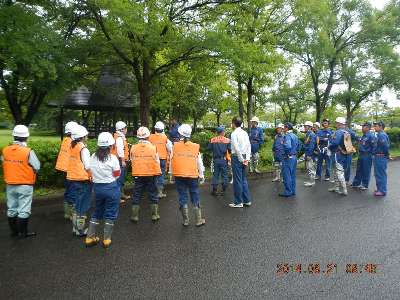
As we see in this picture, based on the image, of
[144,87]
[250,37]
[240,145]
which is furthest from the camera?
[250,37]

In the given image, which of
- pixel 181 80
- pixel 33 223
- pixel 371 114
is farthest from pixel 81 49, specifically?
pixel 371 114

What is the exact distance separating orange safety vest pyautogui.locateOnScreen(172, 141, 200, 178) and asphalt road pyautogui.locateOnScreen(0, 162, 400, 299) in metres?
1.00

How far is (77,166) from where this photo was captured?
5.90 m

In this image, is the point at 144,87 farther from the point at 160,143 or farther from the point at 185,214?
the point at 185,214

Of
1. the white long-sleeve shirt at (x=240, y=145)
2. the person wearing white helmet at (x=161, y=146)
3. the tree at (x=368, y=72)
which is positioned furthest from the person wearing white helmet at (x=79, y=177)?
the tree at (x=368, y=72)

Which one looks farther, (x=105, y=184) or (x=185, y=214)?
(x=185, y=214)

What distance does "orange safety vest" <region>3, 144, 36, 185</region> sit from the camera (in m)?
5.75

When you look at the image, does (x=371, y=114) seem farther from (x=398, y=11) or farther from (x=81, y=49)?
(x=81, y=49)

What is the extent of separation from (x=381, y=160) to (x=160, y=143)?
19.4ft

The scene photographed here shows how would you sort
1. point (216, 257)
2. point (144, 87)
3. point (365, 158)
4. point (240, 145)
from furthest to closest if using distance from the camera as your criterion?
point (144, 87) → point (365, 158) → point (240, 145) → point (216, 257)

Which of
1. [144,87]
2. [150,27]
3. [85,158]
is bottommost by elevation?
[85,158]

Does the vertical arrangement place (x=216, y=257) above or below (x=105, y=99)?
below

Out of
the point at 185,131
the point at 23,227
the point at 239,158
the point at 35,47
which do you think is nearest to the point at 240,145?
the point at 239,158

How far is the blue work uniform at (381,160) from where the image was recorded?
940cm
